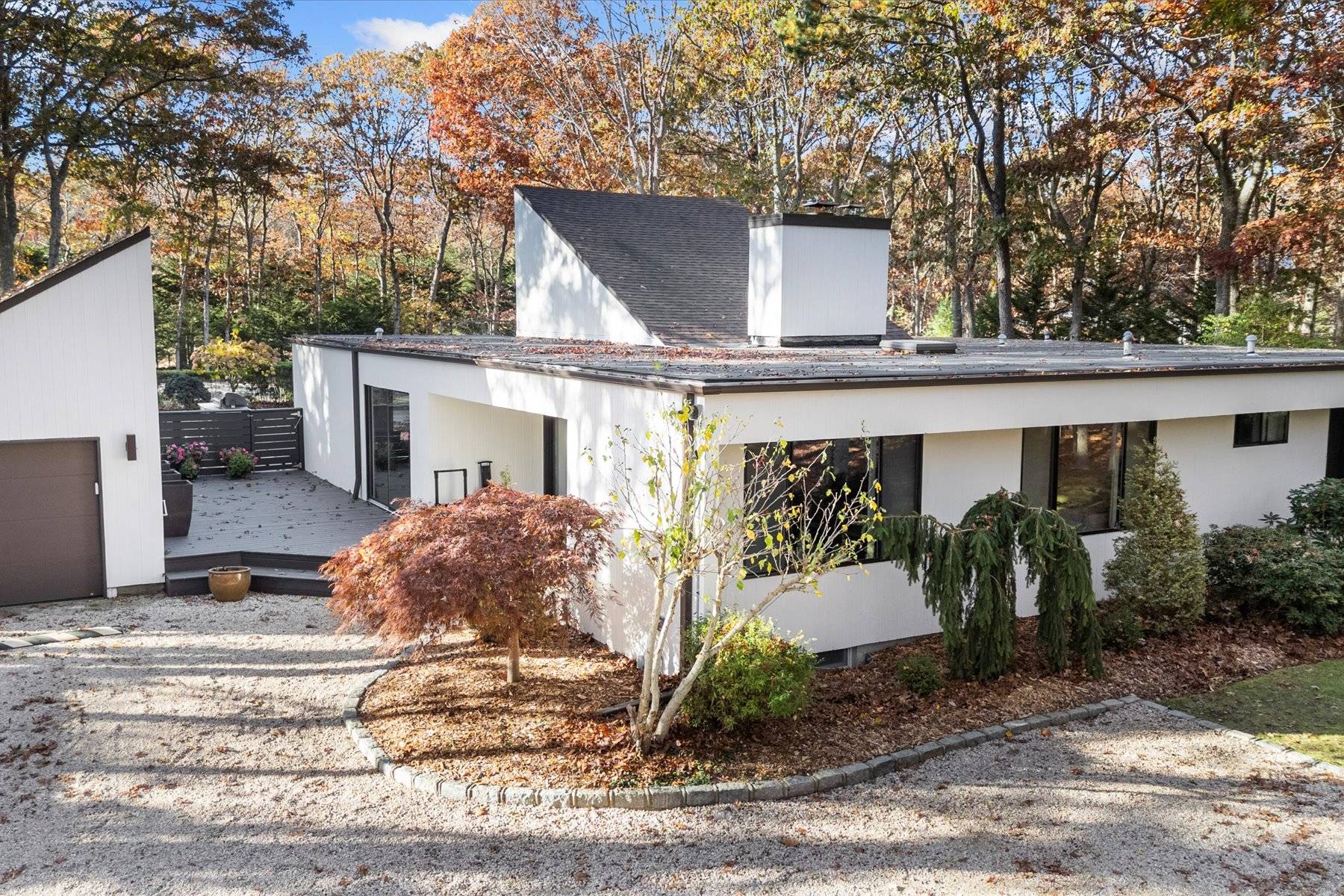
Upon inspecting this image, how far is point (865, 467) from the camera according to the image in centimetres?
920

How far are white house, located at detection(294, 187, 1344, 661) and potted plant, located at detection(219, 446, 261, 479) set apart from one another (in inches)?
47.5

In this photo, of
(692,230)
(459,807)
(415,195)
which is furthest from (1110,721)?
(415,195)

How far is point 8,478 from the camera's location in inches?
423

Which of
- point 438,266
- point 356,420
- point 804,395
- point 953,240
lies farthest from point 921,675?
point 438,266

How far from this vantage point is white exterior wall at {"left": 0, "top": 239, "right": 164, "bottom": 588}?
1062 cm

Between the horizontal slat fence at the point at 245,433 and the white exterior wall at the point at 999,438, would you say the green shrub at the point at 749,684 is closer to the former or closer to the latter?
the white exterior wall at the point at 999,438

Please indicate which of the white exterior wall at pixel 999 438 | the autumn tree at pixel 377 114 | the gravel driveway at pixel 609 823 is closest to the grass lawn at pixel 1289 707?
the gravel driveway at pixel 609 823

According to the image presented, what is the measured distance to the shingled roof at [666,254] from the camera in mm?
15227

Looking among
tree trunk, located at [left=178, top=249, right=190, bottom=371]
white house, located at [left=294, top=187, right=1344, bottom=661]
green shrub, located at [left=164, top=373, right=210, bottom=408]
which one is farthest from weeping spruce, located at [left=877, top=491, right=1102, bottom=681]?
tree trunk, located at [left=178, top=249, right=190, bottom=371]

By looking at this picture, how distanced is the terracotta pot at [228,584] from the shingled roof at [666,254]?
6.51 metres

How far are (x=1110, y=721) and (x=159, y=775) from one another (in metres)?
7.43

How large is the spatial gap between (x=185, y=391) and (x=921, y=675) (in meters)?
21.5

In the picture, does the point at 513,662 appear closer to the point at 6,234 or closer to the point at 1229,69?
the point at 6,234

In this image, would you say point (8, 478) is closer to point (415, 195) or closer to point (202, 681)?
point (202, 681)
